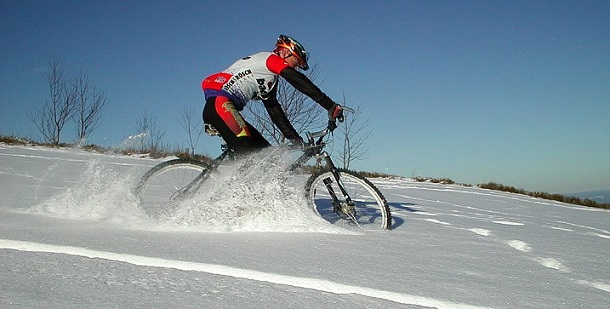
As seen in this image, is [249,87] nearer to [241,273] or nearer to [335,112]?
[335,112]

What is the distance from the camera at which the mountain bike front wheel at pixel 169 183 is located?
3.51 meters

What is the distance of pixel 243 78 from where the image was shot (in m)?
3.45

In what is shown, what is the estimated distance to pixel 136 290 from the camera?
138 cm

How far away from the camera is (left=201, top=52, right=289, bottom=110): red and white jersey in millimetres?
3430

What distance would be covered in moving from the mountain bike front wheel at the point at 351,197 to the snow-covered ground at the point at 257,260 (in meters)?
0.25

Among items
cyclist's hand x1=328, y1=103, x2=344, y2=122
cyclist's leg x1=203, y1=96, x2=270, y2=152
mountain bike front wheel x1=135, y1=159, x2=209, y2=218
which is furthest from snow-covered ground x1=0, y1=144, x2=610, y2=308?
cyclist's hand x1=328, y1=103, x2=344, y2=122

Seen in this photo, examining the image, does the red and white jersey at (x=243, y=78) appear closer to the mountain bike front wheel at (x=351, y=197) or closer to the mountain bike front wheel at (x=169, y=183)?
the mountain bike front wheel at (x=169, y=183)

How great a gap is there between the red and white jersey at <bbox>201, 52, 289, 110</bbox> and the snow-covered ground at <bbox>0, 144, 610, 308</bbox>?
0.81m

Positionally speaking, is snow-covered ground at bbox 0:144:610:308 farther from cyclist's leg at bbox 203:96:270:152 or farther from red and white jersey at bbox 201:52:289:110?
red and white jersey at bbox 201:52:289:110

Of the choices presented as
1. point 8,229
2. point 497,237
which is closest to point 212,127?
point 8,229

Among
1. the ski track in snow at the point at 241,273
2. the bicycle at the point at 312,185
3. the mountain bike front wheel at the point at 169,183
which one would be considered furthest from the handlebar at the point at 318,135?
the ski track in snow at the point at 241,273

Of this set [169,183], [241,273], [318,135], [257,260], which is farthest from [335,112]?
[241,273]

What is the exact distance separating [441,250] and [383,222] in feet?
2.76

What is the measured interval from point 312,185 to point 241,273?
1.89 meters
